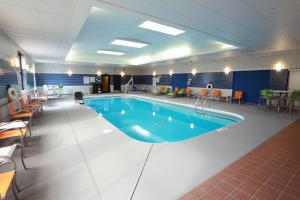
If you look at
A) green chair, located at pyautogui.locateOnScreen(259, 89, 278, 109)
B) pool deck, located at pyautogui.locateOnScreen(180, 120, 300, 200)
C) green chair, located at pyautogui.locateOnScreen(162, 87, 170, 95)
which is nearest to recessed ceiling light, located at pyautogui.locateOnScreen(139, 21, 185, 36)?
pool deck, located at pyautogui.locateOnScreen(180, 120, 300, 200)

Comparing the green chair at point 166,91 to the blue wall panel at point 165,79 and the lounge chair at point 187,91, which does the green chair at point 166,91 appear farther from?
the lounge chair at point 187,91

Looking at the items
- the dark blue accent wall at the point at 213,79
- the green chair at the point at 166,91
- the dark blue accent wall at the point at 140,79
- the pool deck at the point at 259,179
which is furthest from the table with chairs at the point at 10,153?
the dark blue accent wall at the point at 140,79

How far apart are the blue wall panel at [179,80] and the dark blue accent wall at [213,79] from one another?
520 mm

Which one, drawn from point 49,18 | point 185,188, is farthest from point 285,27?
point 49,18

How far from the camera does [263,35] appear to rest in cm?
479

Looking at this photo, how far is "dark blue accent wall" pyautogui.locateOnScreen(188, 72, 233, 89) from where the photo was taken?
9.41 m

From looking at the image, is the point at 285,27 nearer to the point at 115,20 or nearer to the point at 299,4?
the point at 299,4

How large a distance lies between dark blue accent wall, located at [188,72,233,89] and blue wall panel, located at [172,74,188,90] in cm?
52

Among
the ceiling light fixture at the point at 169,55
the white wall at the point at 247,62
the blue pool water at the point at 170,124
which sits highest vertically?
the ceiling light fixture at the point at 169,55

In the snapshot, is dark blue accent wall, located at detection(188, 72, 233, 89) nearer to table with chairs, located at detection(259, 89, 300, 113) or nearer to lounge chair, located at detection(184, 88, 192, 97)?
lounge chair, located at detection(184, 88, 192, 97)

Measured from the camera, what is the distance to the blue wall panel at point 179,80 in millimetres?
12159

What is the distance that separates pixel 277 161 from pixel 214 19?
10.0 feet

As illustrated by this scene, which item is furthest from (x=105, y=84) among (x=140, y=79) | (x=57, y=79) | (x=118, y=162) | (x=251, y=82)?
(x=118, y=162)

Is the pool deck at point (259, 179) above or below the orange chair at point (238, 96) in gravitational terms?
below
